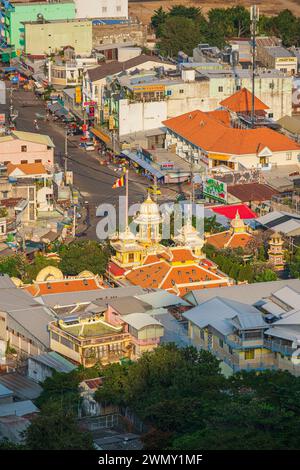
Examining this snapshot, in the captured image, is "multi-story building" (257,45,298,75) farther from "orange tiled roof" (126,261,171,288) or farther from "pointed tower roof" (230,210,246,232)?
"orange tiled roof" (126,261,171,288)

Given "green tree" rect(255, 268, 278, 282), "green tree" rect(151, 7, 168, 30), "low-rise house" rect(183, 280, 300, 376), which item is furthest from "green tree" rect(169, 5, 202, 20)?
"low-rise house" rect(183, 280, 300, 376)

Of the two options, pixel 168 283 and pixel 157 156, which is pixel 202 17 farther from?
pixel 168 283

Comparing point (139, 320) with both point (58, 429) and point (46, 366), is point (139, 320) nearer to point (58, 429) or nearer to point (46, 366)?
point (46, 366)

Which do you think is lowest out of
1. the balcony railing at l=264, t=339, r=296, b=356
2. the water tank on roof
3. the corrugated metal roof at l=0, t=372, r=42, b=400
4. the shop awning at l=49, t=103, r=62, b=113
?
the corrugated metal roof at l=0, t=372, r=42, b=400

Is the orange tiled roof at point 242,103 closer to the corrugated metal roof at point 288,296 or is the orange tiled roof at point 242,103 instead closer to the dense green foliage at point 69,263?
the dense green foliage at point 69,263

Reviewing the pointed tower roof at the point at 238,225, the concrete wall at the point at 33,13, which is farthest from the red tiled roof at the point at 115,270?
the concrete wall at the point at 33,13

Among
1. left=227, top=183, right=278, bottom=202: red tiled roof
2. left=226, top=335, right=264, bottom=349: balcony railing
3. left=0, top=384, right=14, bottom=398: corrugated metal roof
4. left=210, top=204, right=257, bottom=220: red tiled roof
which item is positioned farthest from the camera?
left=227, top=183, right=278, bottom=202: red tiled roof
